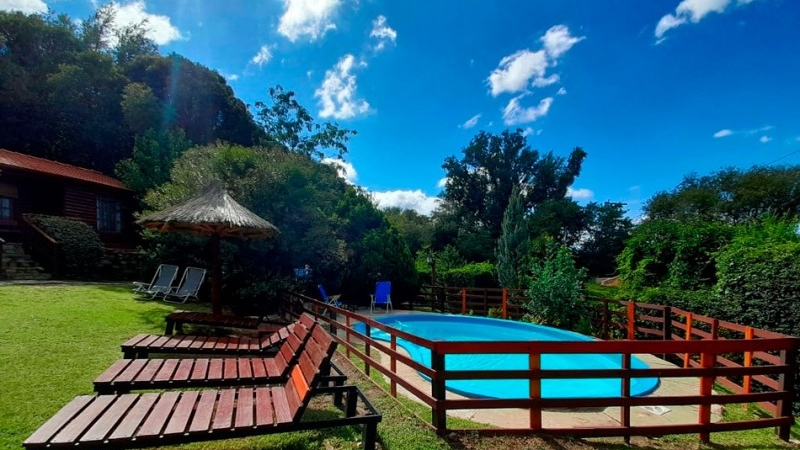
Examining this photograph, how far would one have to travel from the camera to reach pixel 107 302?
823 cm

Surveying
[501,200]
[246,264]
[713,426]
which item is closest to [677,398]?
[713,426]

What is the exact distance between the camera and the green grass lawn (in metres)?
2.98

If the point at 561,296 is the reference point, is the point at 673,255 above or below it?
above

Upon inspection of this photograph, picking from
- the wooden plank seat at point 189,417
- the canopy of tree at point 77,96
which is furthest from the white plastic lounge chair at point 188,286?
the canopy of tree at point 77,96

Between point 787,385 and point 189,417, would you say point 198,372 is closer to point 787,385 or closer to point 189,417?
point 189,417

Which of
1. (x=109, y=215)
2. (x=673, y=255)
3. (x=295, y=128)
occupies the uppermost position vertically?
(x=295, y=128)

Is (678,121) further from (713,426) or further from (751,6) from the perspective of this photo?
(713,426)

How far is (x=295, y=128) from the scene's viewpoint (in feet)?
87.9

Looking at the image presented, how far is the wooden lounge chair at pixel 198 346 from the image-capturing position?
407 centimetres

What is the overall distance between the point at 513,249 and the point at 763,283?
31.8 feet

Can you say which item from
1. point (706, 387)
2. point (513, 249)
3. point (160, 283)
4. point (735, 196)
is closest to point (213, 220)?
point (160, 283)

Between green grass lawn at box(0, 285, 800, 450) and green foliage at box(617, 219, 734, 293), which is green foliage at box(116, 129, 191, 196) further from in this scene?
green foliage at box(617, 219, 734, 293)

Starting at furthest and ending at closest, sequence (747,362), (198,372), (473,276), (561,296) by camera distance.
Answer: (473,276)
(561,296)
(747,362)
(198,372)

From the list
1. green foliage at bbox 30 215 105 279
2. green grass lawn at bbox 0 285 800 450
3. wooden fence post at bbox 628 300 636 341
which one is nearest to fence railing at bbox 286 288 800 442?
green grass lawn at bbox 0 285 800 450
